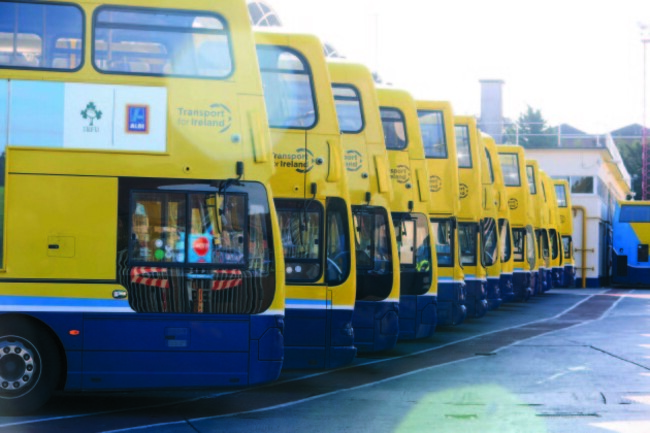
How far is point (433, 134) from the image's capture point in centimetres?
2436

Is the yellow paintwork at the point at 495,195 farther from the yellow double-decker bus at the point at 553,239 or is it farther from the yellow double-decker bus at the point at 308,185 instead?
the yellow double-decker bus at the point at 308,185

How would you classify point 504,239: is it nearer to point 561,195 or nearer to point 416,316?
point 416,316

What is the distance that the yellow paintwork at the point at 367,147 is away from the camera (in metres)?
17.5

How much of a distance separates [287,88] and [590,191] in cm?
5026

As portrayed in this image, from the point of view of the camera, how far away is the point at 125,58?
1202 centimetres

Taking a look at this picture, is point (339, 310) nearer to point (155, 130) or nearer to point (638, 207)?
point (155, 130)

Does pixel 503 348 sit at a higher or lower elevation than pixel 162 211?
lower

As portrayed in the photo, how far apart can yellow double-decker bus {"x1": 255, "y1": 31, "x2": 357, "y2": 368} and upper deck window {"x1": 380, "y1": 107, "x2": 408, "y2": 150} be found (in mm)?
5486

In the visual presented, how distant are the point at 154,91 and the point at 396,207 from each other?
29.3ft

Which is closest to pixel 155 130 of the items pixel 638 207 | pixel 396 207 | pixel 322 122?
pixel 322 122

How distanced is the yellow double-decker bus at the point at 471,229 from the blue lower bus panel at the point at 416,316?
539 centimetres

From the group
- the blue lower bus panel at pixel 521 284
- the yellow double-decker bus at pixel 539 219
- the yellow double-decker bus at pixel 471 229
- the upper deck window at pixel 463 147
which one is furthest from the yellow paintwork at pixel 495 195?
the yellow double-decker bus at pixel 539 219

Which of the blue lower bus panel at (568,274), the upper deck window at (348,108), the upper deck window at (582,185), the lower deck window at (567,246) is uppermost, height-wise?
the upper deck window at (582,185)

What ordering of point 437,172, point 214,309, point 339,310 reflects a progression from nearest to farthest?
point 214,309 → point 339,310 → point 437,172
